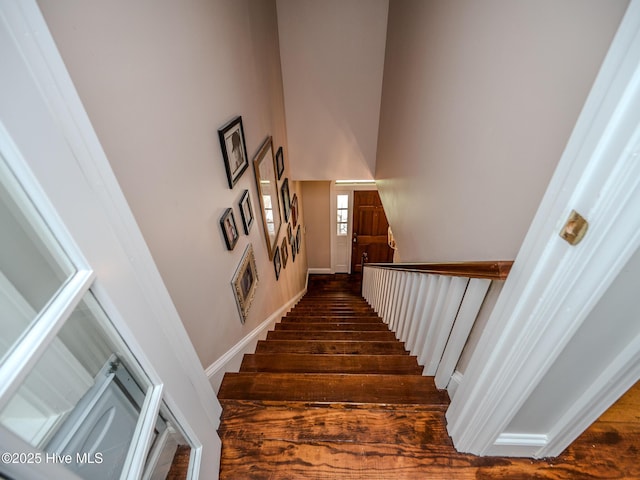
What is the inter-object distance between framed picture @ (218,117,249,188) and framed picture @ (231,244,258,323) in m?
0.50

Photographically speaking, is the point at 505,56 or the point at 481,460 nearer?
the point at 505,56

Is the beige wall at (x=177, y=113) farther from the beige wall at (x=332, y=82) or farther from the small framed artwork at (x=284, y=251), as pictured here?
the small framed artwork at (x=284, y=251)

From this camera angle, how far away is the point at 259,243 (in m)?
2.26

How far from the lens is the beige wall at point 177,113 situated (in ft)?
2.29

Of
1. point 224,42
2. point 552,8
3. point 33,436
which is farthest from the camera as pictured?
point 224,42

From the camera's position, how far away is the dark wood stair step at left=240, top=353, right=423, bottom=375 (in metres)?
1.73

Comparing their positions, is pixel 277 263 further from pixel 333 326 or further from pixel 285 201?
pixel 333 326

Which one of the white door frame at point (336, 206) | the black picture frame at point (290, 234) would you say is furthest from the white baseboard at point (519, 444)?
the white door frame at point (336, 206)

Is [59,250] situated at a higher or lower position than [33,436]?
higher

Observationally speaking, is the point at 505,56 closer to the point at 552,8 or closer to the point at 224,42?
the point at 552,8

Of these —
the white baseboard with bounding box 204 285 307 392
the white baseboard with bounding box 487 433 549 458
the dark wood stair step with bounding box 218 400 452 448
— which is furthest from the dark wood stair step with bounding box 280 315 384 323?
the white baseboard with bounding box 487 433 549 458

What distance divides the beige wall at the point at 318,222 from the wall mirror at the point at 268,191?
2.09m

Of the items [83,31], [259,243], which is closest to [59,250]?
[83,31]

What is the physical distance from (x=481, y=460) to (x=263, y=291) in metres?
1.80
